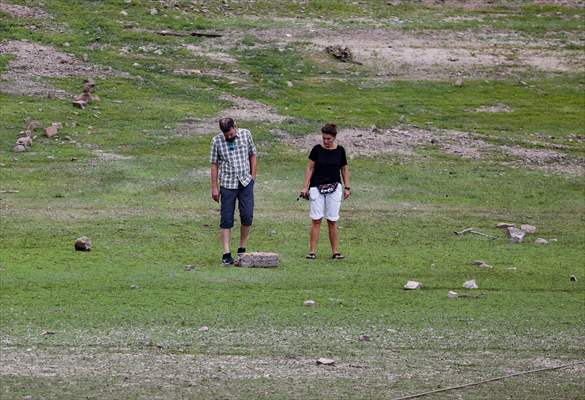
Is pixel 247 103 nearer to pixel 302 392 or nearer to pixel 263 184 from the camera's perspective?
pixel 263 184

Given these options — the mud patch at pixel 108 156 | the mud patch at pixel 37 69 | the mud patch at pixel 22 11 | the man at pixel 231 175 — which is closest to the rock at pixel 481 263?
the man at pixel 231 175

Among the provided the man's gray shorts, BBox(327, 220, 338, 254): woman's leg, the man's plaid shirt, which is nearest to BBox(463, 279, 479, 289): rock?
BBox(327, 220, 338, 254): woman's leg

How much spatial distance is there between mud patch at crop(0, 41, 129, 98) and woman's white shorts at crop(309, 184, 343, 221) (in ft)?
37.6

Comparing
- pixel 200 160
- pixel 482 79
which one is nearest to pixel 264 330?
pixel 200 160

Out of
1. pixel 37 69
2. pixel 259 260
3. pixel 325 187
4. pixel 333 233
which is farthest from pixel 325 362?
A: pixel 37 69

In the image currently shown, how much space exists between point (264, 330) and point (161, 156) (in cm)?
1113

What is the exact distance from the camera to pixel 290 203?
20.3m

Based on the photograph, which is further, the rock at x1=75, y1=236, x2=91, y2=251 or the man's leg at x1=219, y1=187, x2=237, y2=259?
the rock at x1=75, y1=236, x2=91, y2=251

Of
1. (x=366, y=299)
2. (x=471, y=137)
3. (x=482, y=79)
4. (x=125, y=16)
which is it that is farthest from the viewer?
(x=125, y=16)

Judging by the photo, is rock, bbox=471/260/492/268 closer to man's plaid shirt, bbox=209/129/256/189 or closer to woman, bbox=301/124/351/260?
woman, bbox=301/124/351/260

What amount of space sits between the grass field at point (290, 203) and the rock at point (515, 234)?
0.18 m

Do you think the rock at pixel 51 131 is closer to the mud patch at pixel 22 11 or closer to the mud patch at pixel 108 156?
the mud patch at pixel 108 156

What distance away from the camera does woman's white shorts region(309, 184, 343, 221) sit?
1652 centimetres

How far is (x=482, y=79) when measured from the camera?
101ft
